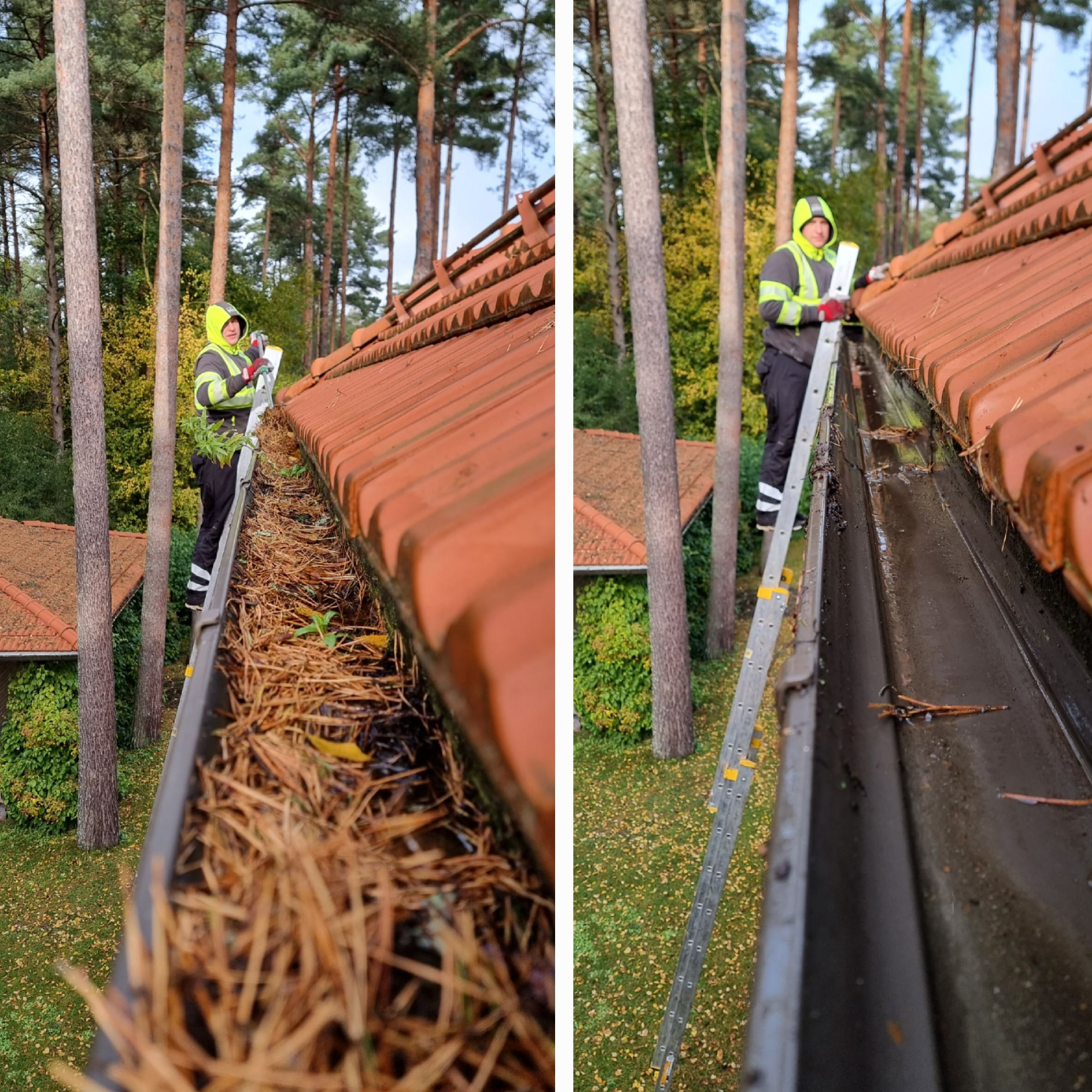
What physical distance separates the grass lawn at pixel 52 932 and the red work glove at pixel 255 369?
2.39 m

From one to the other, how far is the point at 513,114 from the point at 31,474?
491 cm

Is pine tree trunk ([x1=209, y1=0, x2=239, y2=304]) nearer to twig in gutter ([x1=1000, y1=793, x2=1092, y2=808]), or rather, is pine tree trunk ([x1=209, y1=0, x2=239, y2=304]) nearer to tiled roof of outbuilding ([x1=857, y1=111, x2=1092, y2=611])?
tiled roof of outbuilding ([x1=857, y1=111, x2=1092, y2=611])

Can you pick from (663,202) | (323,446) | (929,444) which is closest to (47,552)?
(323,446)

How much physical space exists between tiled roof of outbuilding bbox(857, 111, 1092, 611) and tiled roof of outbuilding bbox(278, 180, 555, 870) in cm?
40

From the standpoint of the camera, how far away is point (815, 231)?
3656mm

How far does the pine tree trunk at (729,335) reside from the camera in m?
8.12

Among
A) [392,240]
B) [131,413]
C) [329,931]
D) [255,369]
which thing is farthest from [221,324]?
[392,240]

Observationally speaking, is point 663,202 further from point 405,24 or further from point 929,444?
point 929,444

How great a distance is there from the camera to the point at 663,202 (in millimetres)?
14672

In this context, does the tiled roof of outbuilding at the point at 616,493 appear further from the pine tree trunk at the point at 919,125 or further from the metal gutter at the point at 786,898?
the pine tree trunk at the point at 919,125

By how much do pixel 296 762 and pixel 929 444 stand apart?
177 centimetres

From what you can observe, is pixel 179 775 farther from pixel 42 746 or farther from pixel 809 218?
pixel 42 746

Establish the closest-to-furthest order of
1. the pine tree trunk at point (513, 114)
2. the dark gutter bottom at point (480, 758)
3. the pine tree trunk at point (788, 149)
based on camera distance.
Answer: the dark gutter bottom at point (480, 758), the pine tree trunk at point (513, 114), the pine tree trunk at point (788, 149)

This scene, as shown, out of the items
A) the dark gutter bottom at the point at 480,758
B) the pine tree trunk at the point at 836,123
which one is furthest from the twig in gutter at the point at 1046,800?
the pine tree trunk at the point at 836,123
